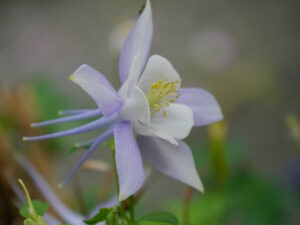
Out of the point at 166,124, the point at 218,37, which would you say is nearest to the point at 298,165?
the point at 166,124

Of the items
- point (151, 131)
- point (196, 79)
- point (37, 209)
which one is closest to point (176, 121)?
point (151, 131)

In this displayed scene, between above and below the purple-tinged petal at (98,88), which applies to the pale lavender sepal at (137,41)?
above

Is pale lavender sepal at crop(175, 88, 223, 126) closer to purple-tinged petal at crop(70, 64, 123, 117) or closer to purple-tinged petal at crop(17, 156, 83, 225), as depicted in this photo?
purple-tinged petal at crop(70, 64, 123, 117)

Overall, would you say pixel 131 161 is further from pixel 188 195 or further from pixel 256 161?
pixel 256 161

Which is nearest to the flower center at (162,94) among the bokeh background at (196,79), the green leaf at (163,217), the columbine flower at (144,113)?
the columbine flower at (144,113)

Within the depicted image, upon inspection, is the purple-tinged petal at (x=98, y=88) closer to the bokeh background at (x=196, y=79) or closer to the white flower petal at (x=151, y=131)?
the white flower petal at (x=151, y=131)

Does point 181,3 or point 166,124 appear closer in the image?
point 166,124

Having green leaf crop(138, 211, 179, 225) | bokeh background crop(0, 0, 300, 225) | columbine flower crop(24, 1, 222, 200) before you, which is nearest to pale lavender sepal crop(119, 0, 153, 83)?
columbine flower crop(24, 1, 222, 200)

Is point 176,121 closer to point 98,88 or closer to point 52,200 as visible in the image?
point 98,88
